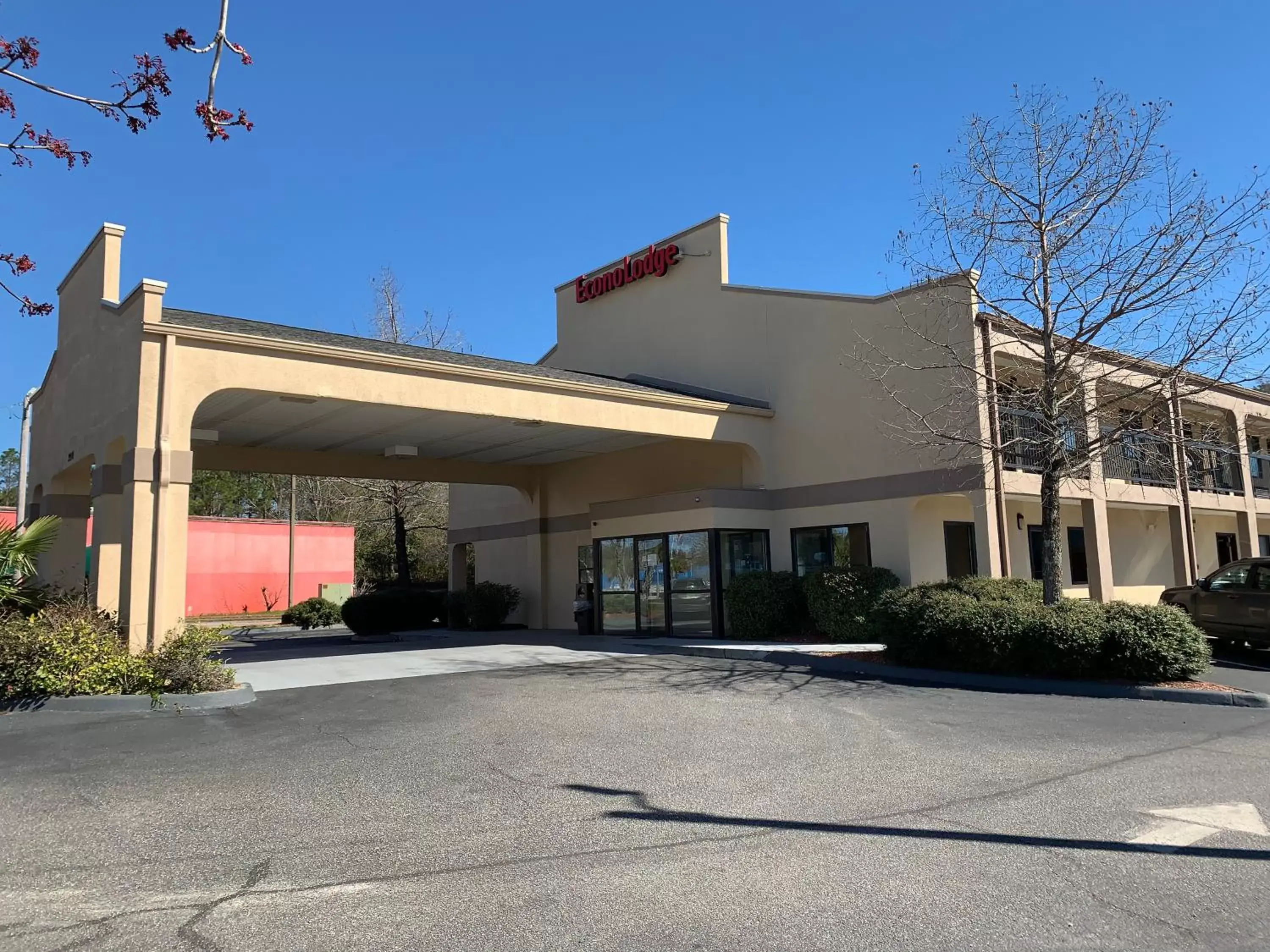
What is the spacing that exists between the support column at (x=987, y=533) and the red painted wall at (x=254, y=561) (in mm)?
32357

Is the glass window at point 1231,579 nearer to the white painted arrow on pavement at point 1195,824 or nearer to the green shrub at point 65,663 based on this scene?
the white painted arrow on pavement at point 1195,824

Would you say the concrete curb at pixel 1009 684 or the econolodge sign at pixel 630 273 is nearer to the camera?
the concrete curb at pixel 1009 684

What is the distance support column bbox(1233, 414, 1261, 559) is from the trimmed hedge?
53.0 feet

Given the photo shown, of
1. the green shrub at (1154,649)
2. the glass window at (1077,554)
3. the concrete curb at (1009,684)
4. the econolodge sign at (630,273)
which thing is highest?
the econolodge sign at (630,273)

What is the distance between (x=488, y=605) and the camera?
26.3 meters

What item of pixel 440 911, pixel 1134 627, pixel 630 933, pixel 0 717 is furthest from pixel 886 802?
pixel 0 717

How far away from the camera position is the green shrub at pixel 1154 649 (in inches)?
459

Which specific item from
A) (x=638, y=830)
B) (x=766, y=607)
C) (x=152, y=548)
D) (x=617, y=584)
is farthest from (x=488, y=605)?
(x=638, y=830)

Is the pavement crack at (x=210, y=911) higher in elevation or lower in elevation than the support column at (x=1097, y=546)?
lower

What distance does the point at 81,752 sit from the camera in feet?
28.3

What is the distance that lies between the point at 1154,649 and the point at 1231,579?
18.9 feet

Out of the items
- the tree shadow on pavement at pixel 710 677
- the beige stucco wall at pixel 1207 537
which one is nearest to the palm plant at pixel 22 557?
the tree shadow on pavement at pixel 710 677

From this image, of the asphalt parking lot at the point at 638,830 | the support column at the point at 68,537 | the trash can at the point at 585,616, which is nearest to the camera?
the asphalt parking lot at the point at 638,830

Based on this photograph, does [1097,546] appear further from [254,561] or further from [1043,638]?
[254,561]
